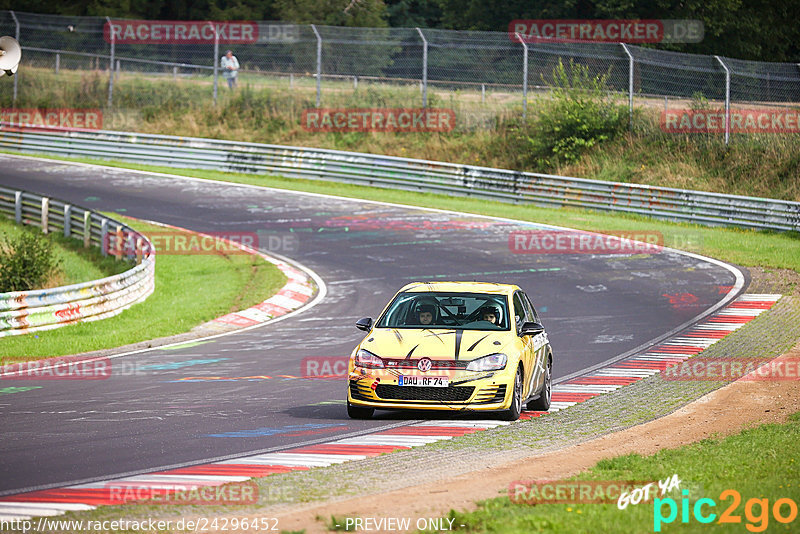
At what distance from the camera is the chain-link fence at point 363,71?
3406 centimetres

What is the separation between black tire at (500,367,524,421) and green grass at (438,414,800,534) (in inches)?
81.7

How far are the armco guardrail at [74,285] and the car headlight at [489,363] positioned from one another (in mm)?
9584

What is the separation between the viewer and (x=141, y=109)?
44562 millimetres

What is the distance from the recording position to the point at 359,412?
11.6m

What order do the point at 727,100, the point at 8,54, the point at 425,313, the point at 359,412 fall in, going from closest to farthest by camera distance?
the point at 359,412, the point at 425,313, the point at 8,54, the point at 727,100

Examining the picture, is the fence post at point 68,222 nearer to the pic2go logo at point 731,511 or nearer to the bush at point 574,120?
the bush at point 574,120

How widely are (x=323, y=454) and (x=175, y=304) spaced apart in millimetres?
12798

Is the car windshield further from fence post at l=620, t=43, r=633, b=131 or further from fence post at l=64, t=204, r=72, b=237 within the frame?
fence post at l=620, t=43, r=633, b=131

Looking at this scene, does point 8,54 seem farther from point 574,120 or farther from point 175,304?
point 574,120

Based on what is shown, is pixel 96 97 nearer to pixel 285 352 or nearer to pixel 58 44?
pixel 58 44

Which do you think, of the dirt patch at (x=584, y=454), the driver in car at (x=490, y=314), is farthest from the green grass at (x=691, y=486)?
the driver in car at (x=490, y=314)

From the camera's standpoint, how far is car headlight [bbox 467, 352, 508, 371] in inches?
445

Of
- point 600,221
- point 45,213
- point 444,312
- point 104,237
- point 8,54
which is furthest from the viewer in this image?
point 600,221

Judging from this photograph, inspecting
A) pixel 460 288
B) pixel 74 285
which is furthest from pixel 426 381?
pixel 74 285
